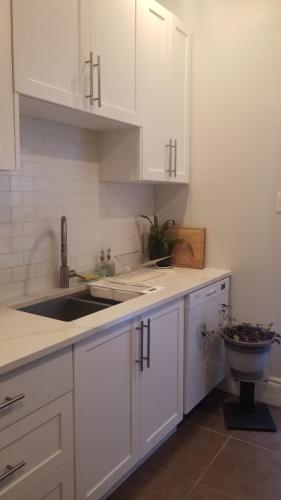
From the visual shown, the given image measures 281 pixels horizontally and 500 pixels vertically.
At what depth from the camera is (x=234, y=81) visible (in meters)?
2.48

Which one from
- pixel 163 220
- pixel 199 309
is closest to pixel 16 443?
pixel 199 309

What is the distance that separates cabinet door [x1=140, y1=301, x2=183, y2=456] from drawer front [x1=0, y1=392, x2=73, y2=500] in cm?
51

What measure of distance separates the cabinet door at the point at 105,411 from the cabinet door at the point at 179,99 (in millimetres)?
1282

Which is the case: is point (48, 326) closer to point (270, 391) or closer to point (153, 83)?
point (153, 83)

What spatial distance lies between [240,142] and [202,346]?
4.28 feet

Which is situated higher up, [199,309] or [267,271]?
[267,271]

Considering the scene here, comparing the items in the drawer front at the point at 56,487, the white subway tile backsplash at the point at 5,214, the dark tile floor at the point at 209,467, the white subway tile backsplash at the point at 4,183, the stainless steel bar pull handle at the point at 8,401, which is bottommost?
the dark tile floor at the point at 209,467

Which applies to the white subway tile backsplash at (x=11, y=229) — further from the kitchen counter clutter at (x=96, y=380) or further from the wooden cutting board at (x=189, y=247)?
the wooden cutting board at (x=189, y=247)

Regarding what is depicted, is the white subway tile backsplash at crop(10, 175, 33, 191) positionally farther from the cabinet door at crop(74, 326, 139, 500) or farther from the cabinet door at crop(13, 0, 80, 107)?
the cabinet door at crop(74, 326, 139, 500)

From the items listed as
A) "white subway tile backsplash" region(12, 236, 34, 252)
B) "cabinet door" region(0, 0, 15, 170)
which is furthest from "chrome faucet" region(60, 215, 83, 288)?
"cabinet door" region(0, 0, 15, 170)

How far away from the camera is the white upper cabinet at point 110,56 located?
5.75 ft

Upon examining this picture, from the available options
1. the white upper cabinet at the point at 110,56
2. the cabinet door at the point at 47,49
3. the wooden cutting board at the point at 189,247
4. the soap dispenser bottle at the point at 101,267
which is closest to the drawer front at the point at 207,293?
the wooden cutting board at the point at 189,247

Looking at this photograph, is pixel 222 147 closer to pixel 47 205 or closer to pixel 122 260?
pixel 122 260

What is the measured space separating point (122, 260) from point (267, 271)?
935 mm
